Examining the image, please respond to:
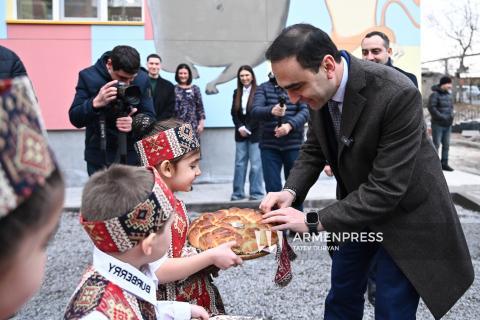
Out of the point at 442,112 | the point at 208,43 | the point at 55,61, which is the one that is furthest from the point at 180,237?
the point at 442,112

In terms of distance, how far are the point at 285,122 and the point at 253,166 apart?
64.7 inches

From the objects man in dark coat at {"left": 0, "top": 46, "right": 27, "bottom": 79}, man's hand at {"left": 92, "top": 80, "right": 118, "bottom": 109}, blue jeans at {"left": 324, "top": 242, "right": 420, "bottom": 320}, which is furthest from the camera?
man's hand at {"left": 92, "top": 80, "right": 118, "bottom": 109}

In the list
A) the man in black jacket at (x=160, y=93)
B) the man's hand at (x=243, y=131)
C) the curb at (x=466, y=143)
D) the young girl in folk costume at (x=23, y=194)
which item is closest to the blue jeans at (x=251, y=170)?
the man's hand at (x=243, y=131)

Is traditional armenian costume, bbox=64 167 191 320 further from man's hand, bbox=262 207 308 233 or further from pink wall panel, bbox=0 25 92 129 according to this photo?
pink wall panel, bbox=0 25 92 129

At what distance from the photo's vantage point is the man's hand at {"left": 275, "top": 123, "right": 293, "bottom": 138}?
4812 millimetres

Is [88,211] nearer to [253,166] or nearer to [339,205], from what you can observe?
[339,205]

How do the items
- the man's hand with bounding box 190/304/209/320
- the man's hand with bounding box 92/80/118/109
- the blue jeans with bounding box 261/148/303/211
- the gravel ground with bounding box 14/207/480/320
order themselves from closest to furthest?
the man's hand with bounding box 190/304/209/320 → the man's hand with bounding box 92/80/118/109 → the gravel ground with bounding box 14/207/480/320 → the blue jeans with bounding box 261/148/303/211

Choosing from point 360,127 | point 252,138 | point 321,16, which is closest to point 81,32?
point 252,138

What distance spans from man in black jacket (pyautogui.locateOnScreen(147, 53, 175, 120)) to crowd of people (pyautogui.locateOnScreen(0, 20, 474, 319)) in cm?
299

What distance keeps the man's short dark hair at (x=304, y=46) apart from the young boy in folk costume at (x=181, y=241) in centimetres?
56

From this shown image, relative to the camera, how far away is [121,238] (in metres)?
1.40

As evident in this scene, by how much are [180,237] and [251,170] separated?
181 inches

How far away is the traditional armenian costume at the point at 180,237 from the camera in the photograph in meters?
1.94

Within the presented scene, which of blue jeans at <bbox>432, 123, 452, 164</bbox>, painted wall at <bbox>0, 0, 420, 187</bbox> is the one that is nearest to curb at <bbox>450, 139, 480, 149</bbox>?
blue jeans at <bbox>432, 123, 452, 164</bbox>
